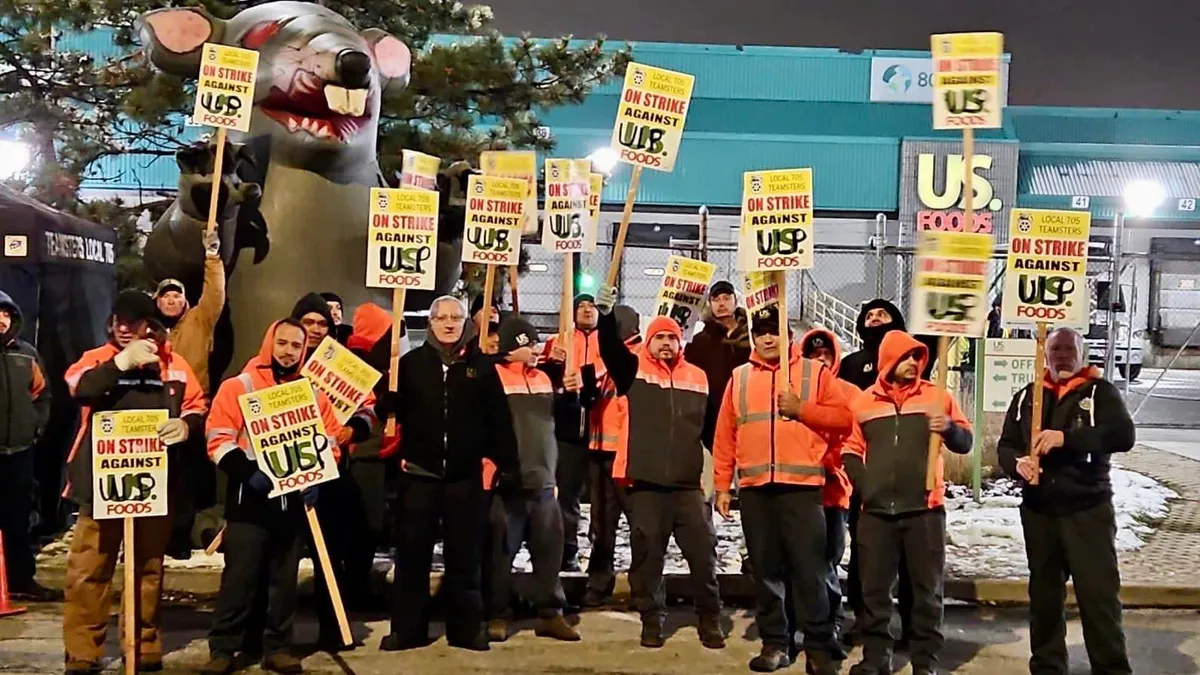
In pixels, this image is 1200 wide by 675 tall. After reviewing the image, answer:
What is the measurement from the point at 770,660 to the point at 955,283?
1.79 metres

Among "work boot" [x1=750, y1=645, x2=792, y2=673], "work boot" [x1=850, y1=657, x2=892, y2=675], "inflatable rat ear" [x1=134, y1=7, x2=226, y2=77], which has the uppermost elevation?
"inflatable rat ear" [x1=134, y1=7, x2=226, y2=77]

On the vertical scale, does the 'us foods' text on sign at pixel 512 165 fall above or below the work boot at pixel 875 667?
above

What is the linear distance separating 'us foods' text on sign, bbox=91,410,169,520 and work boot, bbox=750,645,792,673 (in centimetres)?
255

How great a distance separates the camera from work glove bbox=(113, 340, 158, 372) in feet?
14.1

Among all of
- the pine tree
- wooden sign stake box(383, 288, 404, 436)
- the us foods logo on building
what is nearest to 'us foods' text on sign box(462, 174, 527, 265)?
wooden sign stake box(383, 288, 404, 436)

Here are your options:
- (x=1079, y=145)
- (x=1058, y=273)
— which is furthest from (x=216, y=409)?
(x=1079, y=145)

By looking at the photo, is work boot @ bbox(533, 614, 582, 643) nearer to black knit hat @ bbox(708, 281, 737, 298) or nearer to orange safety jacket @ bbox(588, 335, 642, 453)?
orange safety jacket @ bbox(588, 335, 642, 453)

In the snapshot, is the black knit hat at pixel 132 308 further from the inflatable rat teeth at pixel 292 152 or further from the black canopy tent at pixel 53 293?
the black canopy tent at pixel 53 293

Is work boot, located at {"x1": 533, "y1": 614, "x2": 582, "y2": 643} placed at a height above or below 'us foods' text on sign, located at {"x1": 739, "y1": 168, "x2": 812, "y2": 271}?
below

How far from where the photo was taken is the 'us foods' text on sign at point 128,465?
13.9 feet

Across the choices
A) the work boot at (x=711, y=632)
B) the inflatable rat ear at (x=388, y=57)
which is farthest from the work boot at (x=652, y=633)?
the inflatable rat ear at (x=388, y=57)

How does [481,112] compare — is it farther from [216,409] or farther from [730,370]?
[216,409]

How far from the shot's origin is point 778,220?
15.8 ft

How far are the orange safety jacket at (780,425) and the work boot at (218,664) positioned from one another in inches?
85.8
